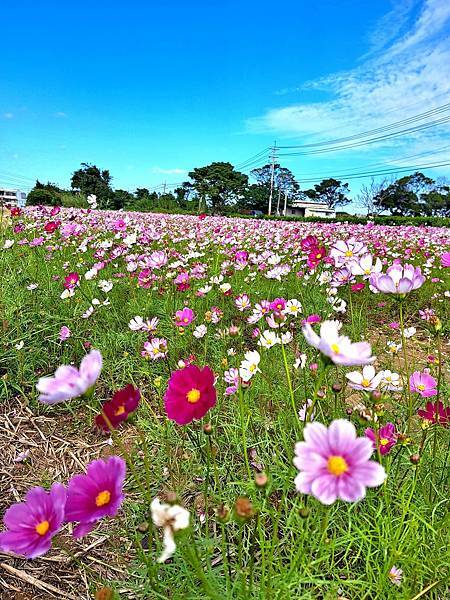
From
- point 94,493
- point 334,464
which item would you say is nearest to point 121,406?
point 94,493

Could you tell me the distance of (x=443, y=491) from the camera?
1.06 meters

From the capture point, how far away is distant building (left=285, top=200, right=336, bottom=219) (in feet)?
214

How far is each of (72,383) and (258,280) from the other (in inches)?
114

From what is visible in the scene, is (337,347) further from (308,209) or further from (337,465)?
(308,209)

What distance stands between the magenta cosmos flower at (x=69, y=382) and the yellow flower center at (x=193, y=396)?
290 millimetres

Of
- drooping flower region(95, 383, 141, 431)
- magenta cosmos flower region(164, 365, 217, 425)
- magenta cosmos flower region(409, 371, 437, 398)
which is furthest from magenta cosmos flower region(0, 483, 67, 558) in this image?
magenta cosmos flower region(409, 371, 437, 398)

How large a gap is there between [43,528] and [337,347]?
0.51 meters

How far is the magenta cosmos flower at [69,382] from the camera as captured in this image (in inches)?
19.6

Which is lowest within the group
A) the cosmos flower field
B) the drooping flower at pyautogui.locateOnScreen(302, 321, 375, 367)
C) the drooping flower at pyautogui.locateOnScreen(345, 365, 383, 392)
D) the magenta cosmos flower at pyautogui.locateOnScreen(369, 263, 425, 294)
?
the cosmos flower field

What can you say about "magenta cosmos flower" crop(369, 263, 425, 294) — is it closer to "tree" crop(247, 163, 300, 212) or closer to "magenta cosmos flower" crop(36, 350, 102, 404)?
"magenta cosmos flower" crop(36, 350, 102, 404)

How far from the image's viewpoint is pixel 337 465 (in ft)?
1.60

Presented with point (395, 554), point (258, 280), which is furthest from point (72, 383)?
point (258, 280)

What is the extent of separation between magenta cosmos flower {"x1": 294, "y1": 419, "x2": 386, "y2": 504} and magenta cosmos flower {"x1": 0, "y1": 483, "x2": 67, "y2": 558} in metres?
0.36

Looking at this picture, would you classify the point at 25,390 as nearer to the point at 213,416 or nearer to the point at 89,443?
the point at 89,443
